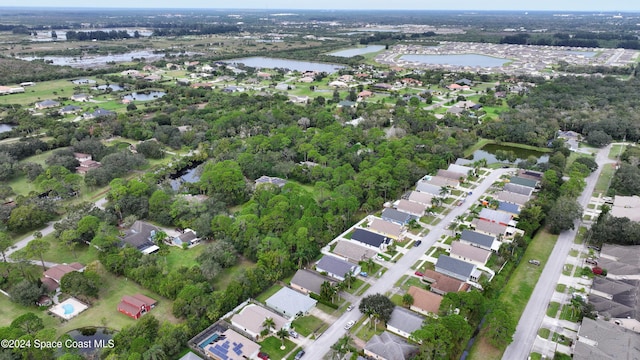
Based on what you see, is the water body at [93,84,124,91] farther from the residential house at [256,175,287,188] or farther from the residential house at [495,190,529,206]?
the residential house at [495,190,529,206]

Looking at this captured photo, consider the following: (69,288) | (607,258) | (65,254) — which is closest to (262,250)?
(69,288)

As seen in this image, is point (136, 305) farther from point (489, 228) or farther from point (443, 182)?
point (443, 182)

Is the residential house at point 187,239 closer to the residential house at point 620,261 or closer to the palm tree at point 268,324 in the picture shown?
the palm tree at point 268,324

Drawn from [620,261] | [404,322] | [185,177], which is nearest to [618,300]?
[620,261]

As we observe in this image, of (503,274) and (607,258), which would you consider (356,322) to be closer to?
(503,274)

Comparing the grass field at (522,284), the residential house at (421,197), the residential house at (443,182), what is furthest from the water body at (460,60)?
the grass field at (522,284)
